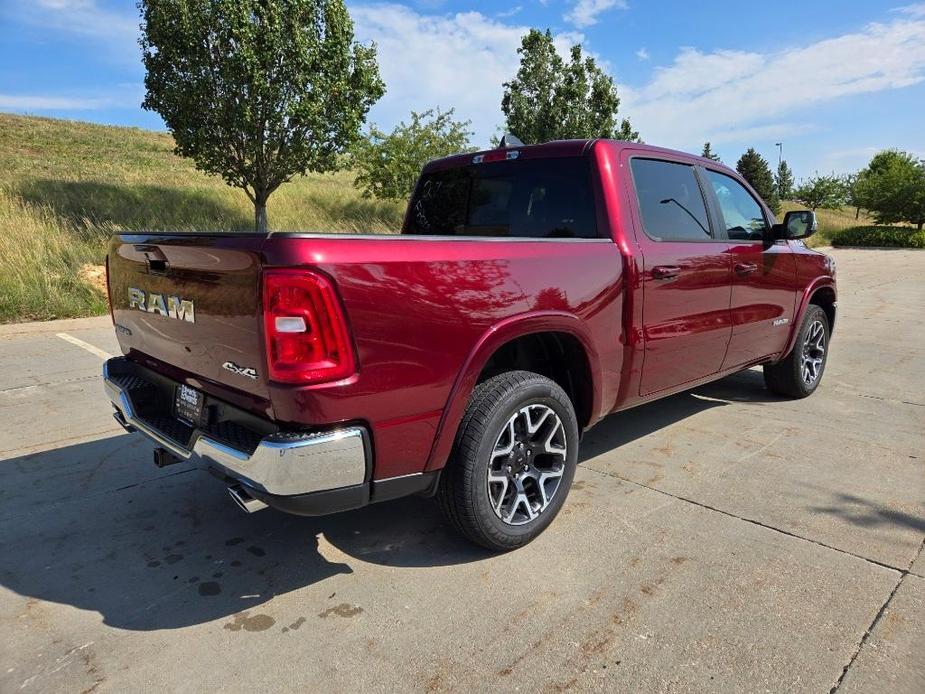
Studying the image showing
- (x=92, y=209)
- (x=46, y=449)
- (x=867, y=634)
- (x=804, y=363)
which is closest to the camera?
(x=867, y=634)

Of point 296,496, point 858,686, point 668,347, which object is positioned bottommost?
point 858,686

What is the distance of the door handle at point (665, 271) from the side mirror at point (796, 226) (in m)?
1.46

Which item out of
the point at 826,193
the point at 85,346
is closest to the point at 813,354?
the point at 85,346

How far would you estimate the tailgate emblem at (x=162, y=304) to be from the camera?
2.52 metres

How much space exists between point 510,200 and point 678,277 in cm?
105

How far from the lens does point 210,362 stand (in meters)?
2.45

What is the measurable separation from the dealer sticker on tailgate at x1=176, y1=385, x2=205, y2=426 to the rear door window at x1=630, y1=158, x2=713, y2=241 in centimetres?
239

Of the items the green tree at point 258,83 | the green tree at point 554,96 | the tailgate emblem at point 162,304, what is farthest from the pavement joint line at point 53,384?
the green tree at point 554,96

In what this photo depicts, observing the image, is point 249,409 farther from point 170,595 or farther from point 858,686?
point 858,686

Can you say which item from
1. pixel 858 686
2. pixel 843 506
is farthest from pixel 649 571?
pixel 843 506

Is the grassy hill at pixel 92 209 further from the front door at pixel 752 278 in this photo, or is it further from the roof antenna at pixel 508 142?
the front door at pixel 752 278

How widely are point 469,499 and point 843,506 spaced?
2.07 meters

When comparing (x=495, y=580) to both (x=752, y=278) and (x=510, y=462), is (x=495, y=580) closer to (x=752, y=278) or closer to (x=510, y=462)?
(x=510, y=462)

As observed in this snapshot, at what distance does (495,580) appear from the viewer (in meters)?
2.64
